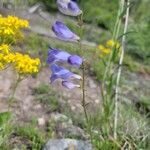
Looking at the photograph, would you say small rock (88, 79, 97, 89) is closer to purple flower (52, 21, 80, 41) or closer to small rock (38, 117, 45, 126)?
small rock (38, 117, 45, 126)

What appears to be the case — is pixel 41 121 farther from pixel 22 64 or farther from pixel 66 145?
pixel 22 64

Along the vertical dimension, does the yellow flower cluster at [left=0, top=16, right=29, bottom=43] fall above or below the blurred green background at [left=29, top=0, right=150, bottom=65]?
above

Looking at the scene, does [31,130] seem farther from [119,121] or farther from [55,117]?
[119,121]

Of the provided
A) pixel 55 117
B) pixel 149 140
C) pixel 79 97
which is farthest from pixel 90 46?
pixel 149 140

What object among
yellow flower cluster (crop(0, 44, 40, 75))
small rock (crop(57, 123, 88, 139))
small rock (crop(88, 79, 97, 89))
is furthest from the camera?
small rock (crop(88, 79, 97, 89))

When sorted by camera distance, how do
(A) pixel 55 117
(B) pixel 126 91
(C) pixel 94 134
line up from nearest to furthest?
(C) pixel 94 134
(A) pixel 55 117
(B) pixel 126 91

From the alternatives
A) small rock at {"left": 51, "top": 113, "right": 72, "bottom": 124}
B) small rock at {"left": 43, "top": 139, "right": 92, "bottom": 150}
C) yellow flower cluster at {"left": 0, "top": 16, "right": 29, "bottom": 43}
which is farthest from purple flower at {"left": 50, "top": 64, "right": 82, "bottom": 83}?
small rock at {"left": 51, "top": 113, "right": 72, "bottom": 124}

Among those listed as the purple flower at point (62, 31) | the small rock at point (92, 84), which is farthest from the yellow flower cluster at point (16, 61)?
the small rock at point (92, 84)

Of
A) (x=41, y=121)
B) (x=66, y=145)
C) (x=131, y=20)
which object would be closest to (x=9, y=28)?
(x=66, y=145)
